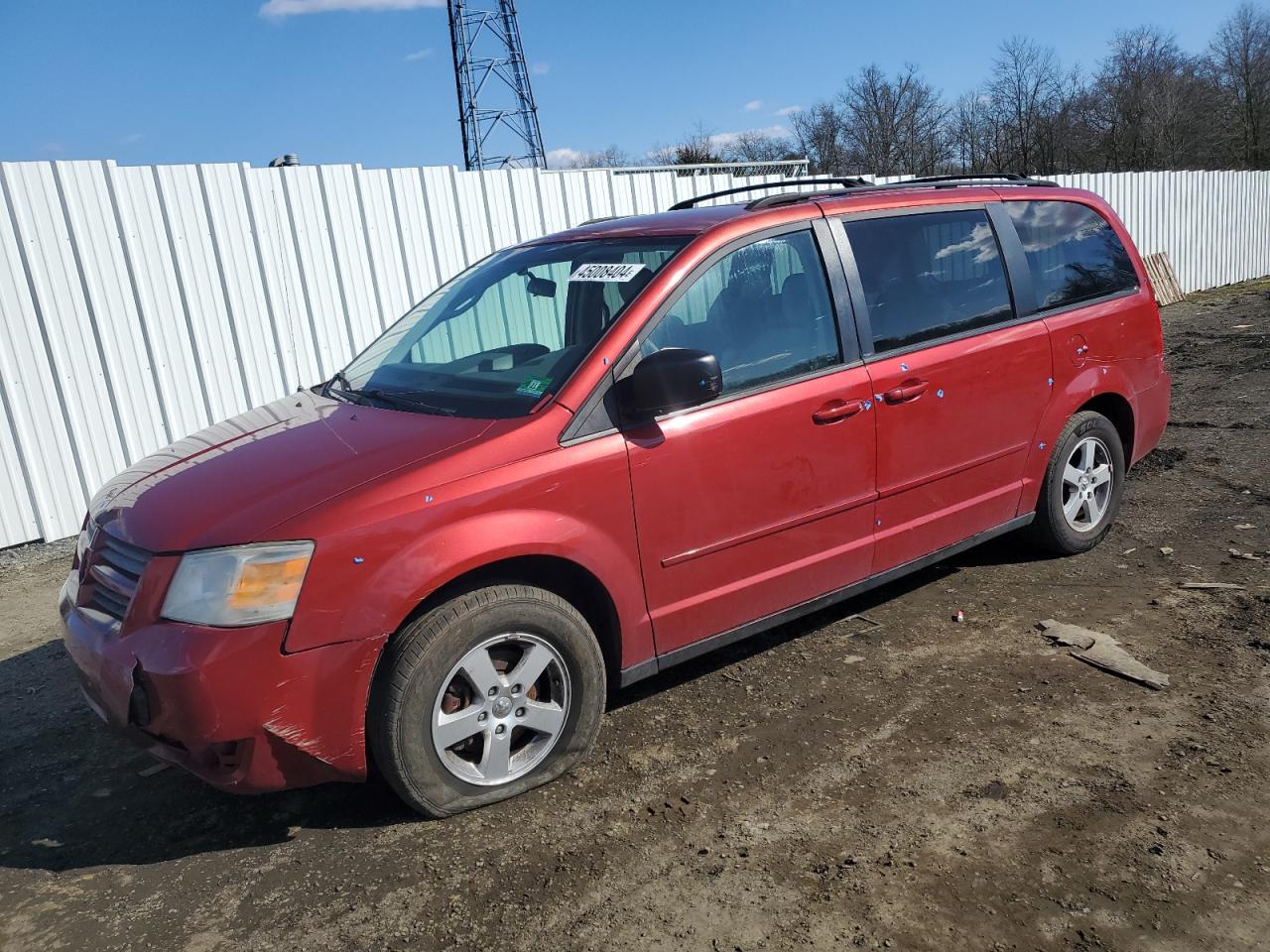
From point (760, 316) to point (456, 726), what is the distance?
189 cm

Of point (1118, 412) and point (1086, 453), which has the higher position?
point (1118, 412)

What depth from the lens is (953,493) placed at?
4203mm

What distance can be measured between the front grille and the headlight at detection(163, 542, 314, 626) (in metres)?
0.28

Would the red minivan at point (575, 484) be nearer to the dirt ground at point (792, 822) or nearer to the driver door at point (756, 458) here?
the driver door at point (756, 458)

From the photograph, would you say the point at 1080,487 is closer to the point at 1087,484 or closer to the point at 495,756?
the point at 1087,484

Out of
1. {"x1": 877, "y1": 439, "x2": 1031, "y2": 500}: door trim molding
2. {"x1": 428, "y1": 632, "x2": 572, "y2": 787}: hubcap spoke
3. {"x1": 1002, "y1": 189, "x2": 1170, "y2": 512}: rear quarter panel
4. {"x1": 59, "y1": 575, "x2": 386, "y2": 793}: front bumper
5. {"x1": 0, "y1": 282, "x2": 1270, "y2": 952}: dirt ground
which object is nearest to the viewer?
{"x1": 0, "y1": 282, "x2": 1270, "y2": 952}: dirt ground

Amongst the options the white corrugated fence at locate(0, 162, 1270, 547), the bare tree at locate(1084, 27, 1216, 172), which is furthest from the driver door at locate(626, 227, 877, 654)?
the bare tree at locate(1084, 27, 1216, 172)

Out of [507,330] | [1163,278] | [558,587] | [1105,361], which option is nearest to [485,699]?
[558,587]

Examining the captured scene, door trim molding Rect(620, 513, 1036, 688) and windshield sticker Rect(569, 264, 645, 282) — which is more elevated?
windshield sticker Rect(569, 264, 645, 282)

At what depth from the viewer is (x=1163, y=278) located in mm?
18750

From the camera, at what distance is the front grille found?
2.90m

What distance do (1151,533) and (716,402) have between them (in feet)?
11.0

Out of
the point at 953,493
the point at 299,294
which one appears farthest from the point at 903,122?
the point at 953,493

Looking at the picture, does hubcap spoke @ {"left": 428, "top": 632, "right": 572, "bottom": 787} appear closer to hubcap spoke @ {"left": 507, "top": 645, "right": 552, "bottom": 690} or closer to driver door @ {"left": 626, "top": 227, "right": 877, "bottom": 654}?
hubcap spoke @ {"left": 507, "top": 645, "right": 552, "bottom": 690}
